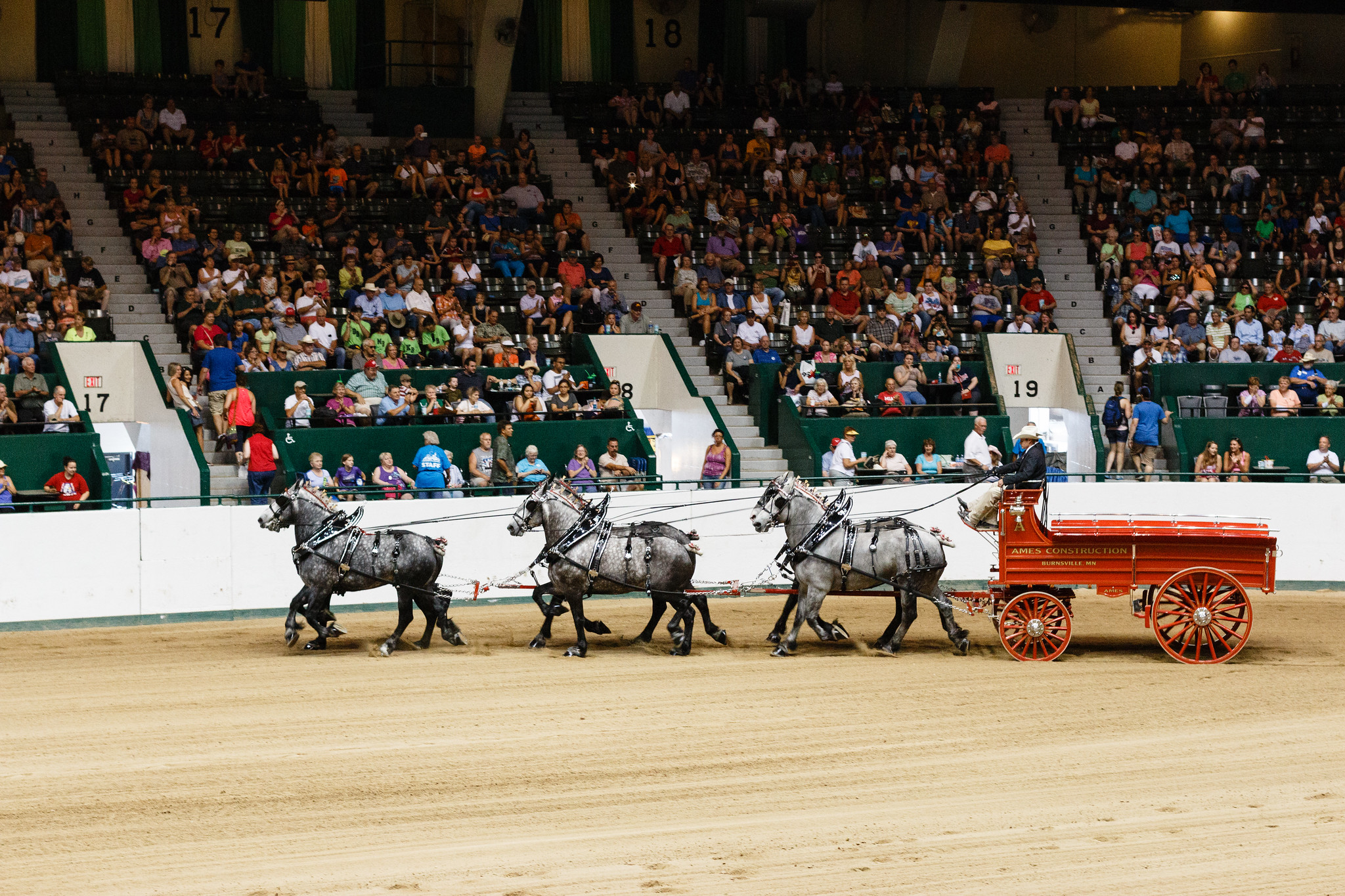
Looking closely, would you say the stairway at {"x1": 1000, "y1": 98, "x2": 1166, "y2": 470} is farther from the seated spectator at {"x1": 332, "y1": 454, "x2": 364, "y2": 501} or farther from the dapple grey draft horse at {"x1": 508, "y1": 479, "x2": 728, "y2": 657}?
the seated spectator at {"x1": 332, "y1": 454, "x2": 364, "y2": 501}

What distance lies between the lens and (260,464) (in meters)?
18.8

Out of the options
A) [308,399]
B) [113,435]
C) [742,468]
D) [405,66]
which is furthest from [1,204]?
[742,468]

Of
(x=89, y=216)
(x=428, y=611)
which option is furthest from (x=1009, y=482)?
(x=89, y=216)

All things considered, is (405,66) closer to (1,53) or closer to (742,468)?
(1,53)

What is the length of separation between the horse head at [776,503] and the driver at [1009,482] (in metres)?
1.64

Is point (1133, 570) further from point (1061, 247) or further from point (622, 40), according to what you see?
point (622, 40)

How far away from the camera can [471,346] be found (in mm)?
22469

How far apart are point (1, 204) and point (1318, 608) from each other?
19.4 meters

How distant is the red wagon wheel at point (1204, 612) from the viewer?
14094 millimetres

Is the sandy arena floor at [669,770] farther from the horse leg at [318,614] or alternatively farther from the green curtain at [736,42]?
the green curtain at [736,42]

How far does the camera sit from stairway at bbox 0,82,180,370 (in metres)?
22.5

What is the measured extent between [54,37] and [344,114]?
5481 mm

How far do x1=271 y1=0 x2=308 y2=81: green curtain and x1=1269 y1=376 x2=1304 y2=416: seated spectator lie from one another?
62.3 ft

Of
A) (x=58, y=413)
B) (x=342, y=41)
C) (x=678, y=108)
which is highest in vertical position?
(x=342, y=41)
